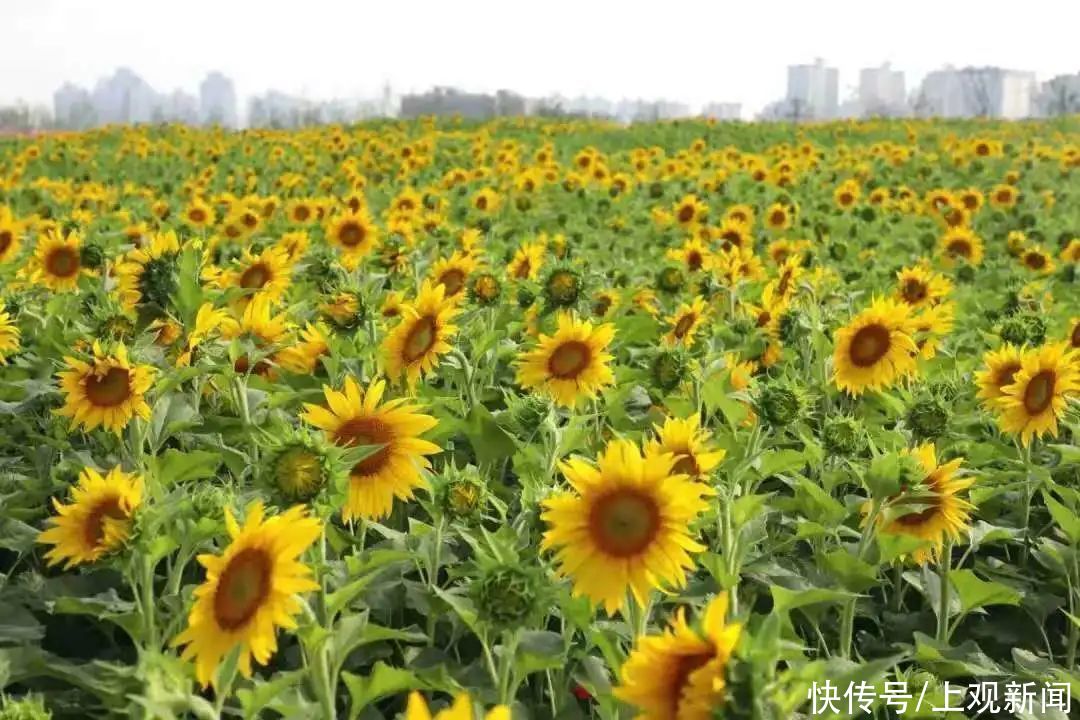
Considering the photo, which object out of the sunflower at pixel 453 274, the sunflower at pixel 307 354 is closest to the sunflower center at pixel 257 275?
the sunflower at pixel 307 354

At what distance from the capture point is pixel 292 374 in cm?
358

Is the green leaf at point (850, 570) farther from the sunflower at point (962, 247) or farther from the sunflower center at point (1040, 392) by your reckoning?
the sunflower at point (962, 247)

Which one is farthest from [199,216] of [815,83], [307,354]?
[815,83]

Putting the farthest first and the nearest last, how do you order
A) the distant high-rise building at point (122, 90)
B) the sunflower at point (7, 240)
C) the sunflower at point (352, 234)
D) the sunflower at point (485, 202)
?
the distant high-rise building at point (122, 90), the sunflower at point (485, 202), the sunflower at point (352, 234), the sunflower at point (7, 240)

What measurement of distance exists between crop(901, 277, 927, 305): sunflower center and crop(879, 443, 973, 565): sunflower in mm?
2118

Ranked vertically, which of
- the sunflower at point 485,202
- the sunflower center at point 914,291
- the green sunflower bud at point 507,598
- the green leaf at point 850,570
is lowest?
the green leaf at point 850,570

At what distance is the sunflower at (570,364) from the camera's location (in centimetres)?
301

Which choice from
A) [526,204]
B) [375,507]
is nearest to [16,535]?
[375,507]

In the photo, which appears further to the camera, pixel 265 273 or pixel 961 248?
pixel 961 248

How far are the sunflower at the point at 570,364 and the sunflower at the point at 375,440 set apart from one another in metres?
0.86

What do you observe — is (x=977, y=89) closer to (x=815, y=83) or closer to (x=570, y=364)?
(x=815, y=83)

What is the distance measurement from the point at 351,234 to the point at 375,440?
3.17 meters

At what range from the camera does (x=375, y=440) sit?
7.08ft

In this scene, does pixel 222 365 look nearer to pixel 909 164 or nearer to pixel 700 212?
pixel 700 212
